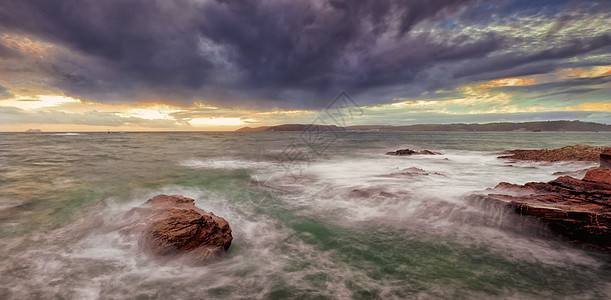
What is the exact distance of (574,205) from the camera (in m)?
5.98

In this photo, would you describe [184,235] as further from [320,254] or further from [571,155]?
[571,155]

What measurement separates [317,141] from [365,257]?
59501 mm

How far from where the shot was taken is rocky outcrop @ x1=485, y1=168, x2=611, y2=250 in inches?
213

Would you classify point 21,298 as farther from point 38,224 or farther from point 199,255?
point 38,224

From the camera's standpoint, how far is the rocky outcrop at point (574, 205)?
213 inches

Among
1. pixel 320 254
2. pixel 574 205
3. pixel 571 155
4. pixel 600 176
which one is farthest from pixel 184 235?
pixel 571 155

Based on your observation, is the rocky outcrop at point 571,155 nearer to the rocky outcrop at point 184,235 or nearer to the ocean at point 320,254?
the ocean at point 320,254

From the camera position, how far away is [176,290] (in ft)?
14.0

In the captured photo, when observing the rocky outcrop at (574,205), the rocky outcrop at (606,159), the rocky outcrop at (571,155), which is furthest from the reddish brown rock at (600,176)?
the rocky outcrop at (571,155)

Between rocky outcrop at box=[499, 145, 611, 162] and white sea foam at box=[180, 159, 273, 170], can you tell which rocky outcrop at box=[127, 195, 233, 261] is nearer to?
white sea foam at box=[180, 159, 273, 170]

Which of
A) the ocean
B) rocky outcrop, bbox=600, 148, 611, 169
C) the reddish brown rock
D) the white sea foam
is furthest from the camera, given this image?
the white sea foam

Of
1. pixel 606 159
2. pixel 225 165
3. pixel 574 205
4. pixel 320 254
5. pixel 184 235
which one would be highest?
pixel 606 159

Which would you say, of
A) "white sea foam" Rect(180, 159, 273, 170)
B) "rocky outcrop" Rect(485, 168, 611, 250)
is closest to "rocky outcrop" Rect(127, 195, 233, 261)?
"rocky outcrop" Rect(485, 168, 611, 250)

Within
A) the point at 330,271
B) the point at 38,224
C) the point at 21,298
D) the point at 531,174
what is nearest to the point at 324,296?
the point at 330,271
